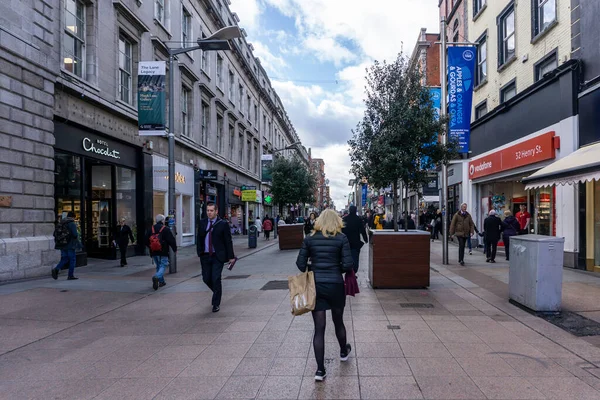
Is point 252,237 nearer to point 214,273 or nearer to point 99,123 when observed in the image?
point 99,123

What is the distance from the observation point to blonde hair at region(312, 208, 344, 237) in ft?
15.4

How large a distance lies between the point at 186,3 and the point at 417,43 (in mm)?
20615

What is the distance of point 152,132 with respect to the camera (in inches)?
506

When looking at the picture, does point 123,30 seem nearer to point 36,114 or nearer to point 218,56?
point 36,114

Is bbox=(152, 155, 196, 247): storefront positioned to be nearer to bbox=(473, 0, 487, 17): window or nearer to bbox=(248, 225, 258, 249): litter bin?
bbox=(248, 225, 258, 249): litter bin

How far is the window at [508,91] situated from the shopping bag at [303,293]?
1475 centimetres

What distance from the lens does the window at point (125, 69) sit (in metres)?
16.7

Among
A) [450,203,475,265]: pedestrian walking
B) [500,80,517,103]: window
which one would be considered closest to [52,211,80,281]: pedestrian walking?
[450,203,475,265]: pedestrian walking

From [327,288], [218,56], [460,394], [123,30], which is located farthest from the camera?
[218,56]

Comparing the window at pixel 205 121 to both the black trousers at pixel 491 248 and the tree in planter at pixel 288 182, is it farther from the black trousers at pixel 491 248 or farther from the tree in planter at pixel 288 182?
the black trousers at pixel 491 248

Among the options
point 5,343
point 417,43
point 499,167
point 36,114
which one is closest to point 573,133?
point 499,167

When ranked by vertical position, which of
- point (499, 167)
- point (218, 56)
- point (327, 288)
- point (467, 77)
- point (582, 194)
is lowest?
point (327, 288)

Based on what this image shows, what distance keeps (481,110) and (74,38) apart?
54.8 ft

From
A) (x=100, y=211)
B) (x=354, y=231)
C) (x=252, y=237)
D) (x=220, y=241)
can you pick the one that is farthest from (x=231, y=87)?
(x=220, y=241)
